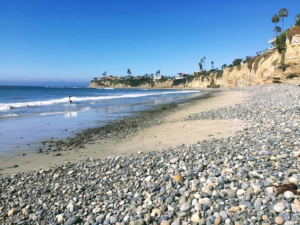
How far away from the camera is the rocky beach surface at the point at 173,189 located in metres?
3.13

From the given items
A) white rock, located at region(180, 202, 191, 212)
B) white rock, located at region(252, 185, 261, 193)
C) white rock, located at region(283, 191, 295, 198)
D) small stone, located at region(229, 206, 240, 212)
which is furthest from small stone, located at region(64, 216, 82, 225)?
white rock, located at region(283, 191, 295, 198)

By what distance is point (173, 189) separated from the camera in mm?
4020

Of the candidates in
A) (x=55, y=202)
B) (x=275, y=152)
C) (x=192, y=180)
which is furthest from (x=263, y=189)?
(x=55, y=202)

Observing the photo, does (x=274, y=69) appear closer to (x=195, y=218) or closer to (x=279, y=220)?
(x=279, y=220)

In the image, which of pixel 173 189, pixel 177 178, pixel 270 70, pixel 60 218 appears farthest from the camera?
pixel 270 70

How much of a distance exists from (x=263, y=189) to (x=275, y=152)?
1.77 metres

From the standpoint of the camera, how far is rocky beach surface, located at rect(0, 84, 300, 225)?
10.3 feet

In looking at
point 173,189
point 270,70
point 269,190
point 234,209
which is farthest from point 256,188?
point 270,70

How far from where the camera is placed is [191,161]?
5242 millimetres

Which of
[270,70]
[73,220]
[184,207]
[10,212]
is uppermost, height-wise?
[270,70]

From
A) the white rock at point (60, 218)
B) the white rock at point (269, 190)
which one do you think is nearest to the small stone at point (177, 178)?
the white rock at point (269, 190)

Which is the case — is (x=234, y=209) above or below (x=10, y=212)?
above

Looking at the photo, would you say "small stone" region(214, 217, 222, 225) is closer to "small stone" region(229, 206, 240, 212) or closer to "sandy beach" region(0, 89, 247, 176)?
"small stone" region(229, 206, 240, 212)

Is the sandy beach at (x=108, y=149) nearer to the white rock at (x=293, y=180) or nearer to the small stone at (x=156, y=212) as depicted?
the small stone at (x=156, y=212)
